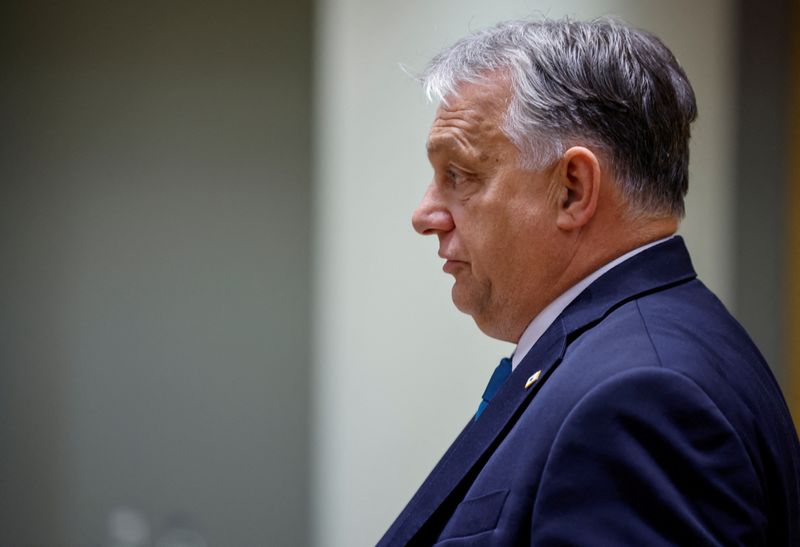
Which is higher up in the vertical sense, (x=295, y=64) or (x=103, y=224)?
(x=295, y=64)

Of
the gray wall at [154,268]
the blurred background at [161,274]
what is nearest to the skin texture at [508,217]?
the blurred background at [161,274]

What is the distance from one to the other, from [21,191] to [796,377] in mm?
1980

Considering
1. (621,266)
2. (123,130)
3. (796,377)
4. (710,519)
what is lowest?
(796,377)

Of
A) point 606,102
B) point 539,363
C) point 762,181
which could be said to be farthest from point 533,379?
point 762,181

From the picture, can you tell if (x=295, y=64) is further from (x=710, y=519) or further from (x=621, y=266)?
(x=710, y=519)

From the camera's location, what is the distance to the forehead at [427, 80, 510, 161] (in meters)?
1.19

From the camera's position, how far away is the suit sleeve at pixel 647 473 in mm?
896

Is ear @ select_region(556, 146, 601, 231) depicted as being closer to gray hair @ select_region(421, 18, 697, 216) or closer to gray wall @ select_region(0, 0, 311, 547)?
gray hair @ select_region(421, 18, 697, 216)

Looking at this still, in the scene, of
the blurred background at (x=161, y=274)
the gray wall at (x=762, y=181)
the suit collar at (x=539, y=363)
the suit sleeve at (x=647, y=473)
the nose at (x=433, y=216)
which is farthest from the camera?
the blurred background at (x=161, y=274)

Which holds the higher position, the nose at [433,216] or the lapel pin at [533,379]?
the nose at [433,216]

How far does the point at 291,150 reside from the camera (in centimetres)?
265

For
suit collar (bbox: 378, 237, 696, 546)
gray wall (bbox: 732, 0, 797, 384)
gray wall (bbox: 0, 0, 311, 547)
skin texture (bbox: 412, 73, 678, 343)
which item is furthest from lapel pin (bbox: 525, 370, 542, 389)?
gray wall (bbox: 0, 0, 311, 547)

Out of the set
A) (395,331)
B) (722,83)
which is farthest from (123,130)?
(722,83)

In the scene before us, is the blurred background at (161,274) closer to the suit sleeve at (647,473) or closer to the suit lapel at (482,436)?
the suit lapel at (482,436)
